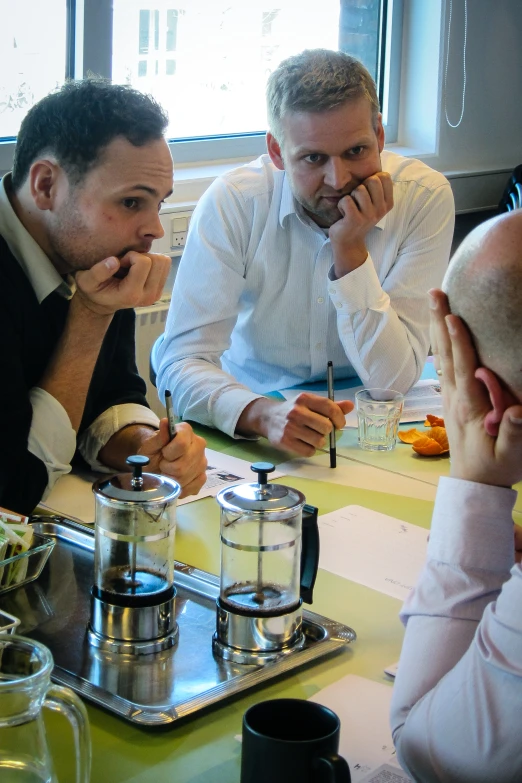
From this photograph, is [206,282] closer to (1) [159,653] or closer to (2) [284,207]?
(2) [284,207]

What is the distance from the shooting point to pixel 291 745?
793 millimetres

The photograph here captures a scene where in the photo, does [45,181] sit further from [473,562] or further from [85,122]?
[473,562]

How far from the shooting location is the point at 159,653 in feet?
3.68

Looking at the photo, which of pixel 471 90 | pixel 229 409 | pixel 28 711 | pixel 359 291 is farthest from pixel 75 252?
pixel 471 90

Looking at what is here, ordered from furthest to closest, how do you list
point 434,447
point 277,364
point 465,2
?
1. point 465,2
2. point 277,364
3. point 434,447

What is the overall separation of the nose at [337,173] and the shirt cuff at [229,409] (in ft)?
1.85

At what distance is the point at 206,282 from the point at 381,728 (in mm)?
1464

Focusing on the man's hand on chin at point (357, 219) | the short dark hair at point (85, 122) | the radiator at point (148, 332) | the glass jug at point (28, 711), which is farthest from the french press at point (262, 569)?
the radiator at point (148, 332)

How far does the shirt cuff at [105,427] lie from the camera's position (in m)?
1.80

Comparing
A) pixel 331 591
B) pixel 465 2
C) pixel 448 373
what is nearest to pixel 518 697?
pixel 448 373

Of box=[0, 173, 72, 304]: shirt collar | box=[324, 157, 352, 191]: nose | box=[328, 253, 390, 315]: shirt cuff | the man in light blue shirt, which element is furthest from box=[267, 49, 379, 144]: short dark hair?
box=[0, 173, 72, 304]: shirt collar

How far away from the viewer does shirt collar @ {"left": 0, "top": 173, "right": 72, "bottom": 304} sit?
66.2 inches

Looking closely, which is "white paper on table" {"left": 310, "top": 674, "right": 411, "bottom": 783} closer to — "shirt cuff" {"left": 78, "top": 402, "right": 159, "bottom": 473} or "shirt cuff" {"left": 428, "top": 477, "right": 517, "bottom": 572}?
"shirt cuff" {"left": 428, "top": 477, "right": 517, "bottom": 572}

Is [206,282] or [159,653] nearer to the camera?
[159,653]
